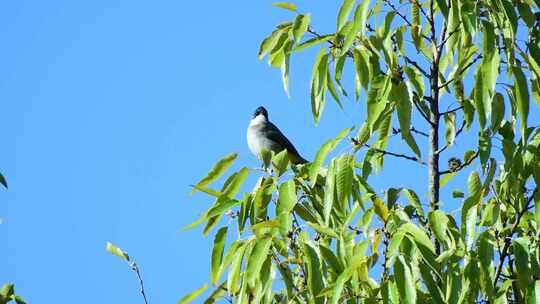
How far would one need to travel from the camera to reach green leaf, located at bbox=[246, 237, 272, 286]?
2541 mm

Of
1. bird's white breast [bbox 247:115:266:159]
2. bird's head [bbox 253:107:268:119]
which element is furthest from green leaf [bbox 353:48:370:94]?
bird's head [bbox 253:107:268:119]

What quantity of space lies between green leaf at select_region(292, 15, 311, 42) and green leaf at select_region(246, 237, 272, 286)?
26.7 inches

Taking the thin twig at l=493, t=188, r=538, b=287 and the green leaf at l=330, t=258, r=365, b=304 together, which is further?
the thin twig at l=493, t=188, r=538, b=287

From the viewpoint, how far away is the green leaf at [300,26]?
2938mm

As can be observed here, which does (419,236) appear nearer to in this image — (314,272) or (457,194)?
(314,272)

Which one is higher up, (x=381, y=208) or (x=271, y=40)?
(x=271, y=40)

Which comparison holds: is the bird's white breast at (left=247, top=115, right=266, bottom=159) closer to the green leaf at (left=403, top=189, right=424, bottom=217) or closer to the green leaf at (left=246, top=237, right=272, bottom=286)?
the green leaf at (left=403, top=189, right=424, bottom=217)

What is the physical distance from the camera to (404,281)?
2428 mm

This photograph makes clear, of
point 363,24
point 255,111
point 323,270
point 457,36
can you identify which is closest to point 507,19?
point 457,36

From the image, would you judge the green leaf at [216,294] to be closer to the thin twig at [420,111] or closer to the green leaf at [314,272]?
the green leaf at [314,272]

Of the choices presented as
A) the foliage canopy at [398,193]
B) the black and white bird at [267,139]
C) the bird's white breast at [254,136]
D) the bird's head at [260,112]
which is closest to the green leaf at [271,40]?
the foliage canopy at [398,193]

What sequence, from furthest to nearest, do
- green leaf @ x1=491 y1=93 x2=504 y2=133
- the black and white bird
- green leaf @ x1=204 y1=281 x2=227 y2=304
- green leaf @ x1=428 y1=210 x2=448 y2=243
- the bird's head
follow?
1. the bird's head
2. the black and white bird
3. green leaf @ x1=204 y1=281 x2=227 y2=304
4. green leaf @ x1=491 y1=93 x2=504 y2=133
5. green leaf @ x1=428 y1=210 x2=448 y2=243

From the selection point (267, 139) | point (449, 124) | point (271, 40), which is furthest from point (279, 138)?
point (271, 40)

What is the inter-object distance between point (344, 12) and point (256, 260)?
0.80 m
